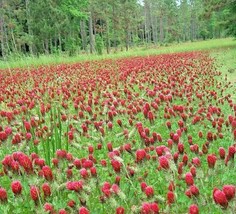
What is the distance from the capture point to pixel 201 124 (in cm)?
676

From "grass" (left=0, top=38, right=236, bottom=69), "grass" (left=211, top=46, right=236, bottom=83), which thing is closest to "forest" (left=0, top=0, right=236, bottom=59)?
"grass" (left=0, top=38, right=236, bottom=69)

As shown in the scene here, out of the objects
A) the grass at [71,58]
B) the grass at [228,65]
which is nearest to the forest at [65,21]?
the grass at [71,58]

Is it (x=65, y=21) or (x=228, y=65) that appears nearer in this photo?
(x=228, y=65)

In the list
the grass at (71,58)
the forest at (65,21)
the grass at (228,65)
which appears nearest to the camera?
the grass at (228,65)

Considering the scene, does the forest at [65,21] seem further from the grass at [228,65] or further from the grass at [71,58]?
the grass at [228,65]

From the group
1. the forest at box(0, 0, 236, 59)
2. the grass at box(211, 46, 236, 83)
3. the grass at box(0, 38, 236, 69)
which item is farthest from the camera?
the forest at box(0, 0, 236, 59)

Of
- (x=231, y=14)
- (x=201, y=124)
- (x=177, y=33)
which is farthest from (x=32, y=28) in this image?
(x=177, y=33)

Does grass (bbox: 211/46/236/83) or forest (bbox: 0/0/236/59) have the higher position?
forest (bbox: 0/0/236/59)

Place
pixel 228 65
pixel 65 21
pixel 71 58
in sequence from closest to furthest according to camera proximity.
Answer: pixel 228 65 → pixel 71 58 → pixel 65 21

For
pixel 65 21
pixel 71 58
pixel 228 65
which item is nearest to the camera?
pixel 228 65

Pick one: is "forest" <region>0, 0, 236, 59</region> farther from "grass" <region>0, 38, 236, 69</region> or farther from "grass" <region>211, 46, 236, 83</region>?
"grass" <region>211, 46, 236, 83</region>

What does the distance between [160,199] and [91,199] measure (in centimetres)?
101

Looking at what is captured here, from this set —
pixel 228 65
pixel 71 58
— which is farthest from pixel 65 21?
pixel 228 65

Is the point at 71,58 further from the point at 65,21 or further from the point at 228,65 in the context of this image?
the point at 65,21
